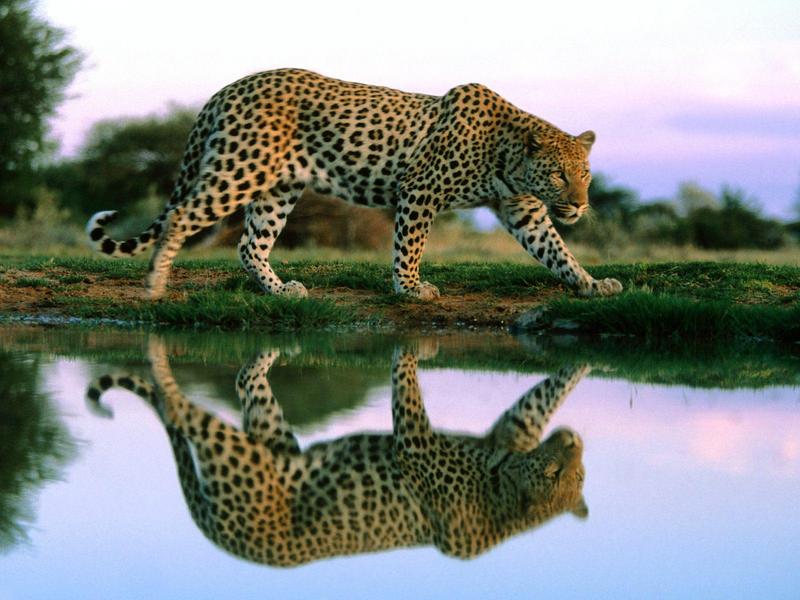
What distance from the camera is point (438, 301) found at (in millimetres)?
10336

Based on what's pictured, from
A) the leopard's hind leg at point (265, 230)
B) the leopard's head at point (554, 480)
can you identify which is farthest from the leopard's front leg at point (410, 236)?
the leopard's head at point (554, 480)

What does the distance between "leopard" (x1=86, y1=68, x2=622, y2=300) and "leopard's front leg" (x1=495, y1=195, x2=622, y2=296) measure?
11 mm

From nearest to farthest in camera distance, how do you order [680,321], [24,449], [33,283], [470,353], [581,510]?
1. [581,510]
2. [24,449]
3. [470,353]
4. [680,321]
5. [33,283]

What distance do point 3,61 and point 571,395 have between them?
2772 cm

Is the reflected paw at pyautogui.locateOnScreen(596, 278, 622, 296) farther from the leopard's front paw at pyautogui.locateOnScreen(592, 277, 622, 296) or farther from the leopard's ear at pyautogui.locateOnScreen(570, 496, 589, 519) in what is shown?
the leopard's ear at pyautogui.locateOnScreen(570, 496, 589, 519)

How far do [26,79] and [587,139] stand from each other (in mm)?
23705

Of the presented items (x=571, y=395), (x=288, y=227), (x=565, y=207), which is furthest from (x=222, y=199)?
(x=288, y=227)

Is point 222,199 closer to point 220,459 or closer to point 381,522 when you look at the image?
point 220,459

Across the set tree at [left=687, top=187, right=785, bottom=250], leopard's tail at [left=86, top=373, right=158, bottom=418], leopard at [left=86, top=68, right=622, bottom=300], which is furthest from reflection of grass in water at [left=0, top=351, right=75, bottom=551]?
tree at [left=687, top=187, right=785, bottom=250]

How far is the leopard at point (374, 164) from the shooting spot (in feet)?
32.2

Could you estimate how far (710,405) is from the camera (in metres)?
6.20

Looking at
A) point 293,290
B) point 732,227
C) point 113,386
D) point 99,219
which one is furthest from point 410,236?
point 732,227

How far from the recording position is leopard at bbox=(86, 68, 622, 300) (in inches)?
387

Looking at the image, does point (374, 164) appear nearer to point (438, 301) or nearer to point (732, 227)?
point (438, 301)
